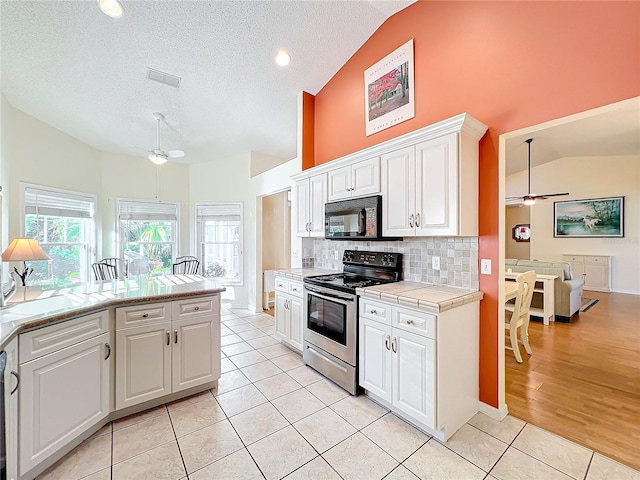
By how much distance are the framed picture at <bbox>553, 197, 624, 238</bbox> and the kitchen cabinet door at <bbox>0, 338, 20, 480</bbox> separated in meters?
10.4

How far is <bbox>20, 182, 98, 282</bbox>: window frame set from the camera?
11.6 feet

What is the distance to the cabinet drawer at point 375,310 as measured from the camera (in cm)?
221

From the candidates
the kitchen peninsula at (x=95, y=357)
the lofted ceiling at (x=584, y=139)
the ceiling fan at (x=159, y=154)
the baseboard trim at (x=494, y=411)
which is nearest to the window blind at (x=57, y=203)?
the ceiling fan at (x=159, y=154)

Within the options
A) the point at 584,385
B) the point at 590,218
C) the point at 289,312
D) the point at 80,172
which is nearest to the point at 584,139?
the point at 590,218

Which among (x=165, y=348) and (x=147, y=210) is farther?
(x=147, y=210)

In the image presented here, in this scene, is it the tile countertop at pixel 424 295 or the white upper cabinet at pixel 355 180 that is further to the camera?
the white upper cabinet at pixel 355 180

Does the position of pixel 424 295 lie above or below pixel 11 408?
above

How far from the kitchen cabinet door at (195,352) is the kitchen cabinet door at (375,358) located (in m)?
1.31

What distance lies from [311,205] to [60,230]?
12.6 ft

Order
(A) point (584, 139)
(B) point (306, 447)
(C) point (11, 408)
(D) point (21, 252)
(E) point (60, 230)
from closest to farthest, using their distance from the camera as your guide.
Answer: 1. (C) point (11, 408)
2. (B) point (306, 447)
3. (D) point (21, 252)
4. (E) point (60, 230)
5. (A) point (584, 139)

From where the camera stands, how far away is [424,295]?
6.91 ft

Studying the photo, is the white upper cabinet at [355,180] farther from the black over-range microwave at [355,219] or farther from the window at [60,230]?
the window at [60,230]

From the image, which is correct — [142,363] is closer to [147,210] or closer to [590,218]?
[147,210]

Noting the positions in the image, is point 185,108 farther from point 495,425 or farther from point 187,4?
point 495,425
